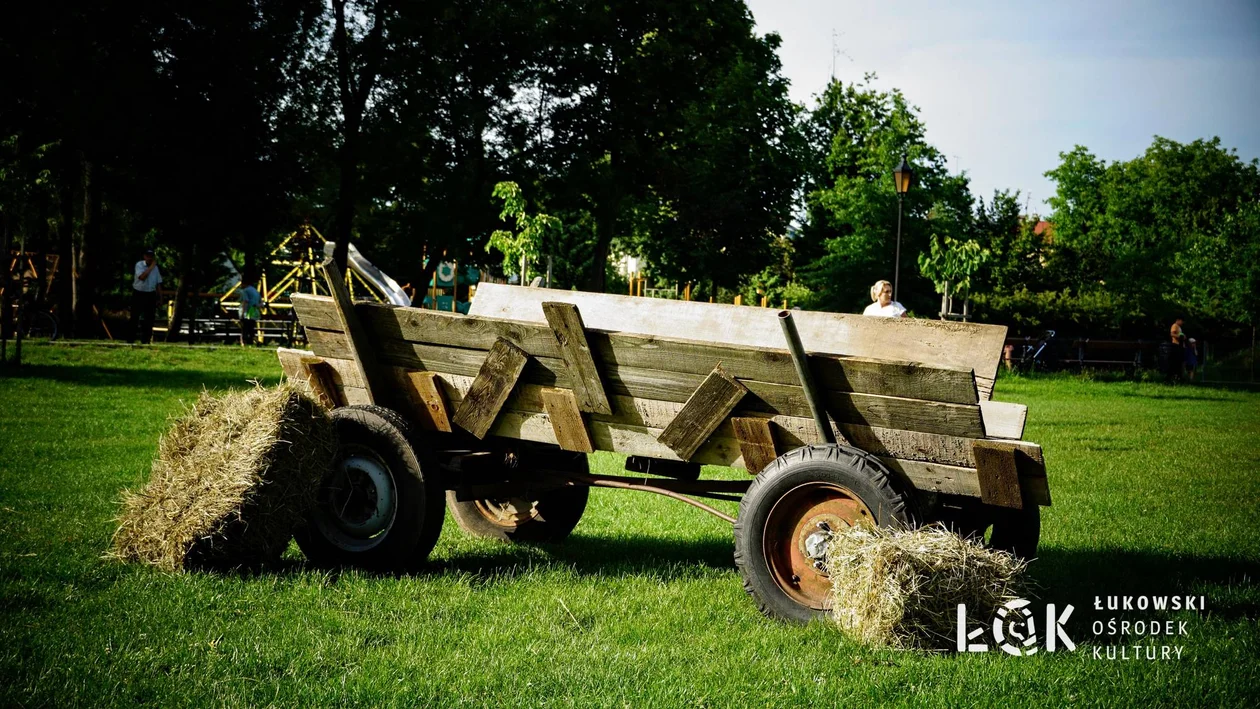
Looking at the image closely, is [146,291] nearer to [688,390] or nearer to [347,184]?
[347,184]

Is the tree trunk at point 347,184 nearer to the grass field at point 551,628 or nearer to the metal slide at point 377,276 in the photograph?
the metal slide at point 377,276

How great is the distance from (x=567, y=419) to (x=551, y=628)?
1.20 m

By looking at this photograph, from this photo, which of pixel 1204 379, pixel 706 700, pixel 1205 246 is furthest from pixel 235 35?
pixel 1205 246

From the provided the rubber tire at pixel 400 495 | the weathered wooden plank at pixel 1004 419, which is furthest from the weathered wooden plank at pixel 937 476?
the rubber tire at pixel 400 495

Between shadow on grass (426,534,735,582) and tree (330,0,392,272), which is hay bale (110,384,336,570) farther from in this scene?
tree (330,0,392,272)

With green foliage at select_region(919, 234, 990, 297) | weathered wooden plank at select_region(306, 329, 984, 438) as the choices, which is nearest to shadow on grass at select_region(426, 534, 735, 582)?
weathered wooden plank at select_region(306, 329, 984, 438)

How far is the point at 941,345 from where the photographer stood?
5.60m

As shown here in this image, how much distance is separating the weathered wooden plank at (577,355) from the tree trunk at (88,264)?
25.4 meters

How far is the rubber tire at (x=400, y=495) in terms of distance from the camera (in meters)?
5.61

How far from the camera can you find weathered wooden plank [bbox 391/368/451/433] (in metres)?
5.93

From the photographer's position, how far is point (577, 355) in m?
5.36

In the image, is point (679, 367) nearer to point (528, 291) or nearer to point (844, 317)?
point (844, 317)

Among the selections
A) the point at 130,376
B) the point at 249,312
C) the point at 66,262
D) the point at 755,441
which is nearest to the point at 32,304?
the point at 66,262

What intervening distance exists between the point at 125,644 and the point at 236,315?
101 ft
